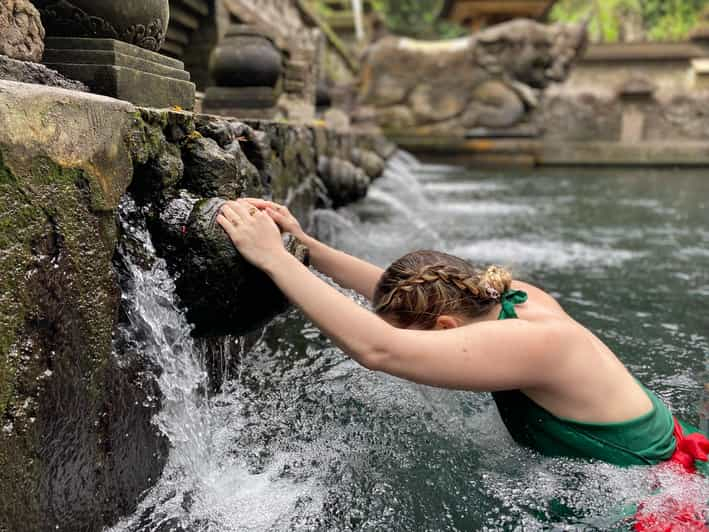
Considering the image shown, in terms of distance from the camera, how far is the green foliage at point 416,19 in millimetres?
35969

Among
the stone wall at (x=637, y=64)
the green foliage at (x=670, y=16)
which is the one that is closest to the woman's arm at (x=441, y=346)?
the stone wall at (x=637, y=64)

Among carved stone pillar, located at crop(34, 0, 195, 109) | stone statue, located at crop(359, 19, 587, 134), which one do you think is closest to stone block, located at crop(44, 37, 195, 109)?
carved stone pillar, located at crop(34, 0, 195, 109)

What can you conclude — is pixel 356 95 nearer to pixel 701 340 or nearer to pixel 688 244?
pixel 688 244

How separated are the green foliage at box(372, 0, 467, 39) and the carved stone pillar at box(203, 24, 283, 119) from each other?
104 feet

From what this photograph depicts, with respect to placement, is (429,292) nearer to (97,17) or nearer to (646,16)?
(97,17)

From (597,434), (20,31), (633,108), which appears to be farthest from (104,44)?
(633,108)

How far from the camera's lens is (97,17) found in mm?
2121

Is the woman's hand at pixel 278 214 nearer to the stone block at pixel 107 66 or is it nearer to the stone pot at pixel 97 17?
the stone block at pixel 107 66

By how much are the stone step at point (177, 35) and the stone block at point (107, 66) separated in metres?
7.27

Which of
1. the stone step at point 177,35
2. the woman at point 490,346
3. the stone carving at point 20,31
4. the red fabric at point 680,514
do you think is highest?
the stone step at point 177,35

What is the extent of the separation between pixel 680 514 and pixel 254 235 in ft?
4.34

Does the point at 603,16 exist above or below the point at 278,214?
above

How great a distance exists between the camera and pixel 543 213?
826 centimetres

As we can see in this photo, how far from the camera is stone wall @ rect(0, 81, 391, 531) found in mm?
1315
